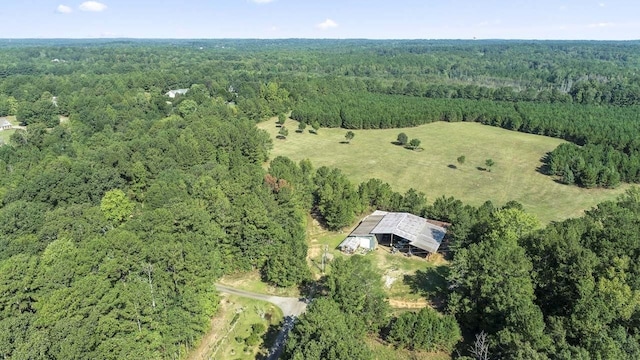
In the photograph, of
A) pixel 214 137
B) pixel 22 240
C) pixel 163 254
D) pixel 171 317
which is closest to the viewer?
pixel 171 317

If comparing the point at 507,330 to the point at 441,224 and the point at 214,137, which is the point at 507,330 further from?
the point at 214,137

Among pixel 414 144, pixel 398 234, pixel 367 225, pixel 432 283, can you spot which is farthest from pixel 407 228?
pixel 414 144

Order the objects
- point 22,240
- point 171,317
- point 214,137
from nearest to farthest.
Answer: point 171,317, point 22,240, point 214,137

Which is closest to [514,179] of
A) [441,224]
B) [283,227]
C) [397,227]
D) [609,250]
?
[441,224]

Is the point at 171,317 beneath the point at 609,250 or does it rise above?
beneath

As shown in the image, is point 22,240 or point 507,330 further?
point 22,240

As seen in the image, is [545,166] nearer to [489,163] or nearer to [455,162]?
[489,163]
